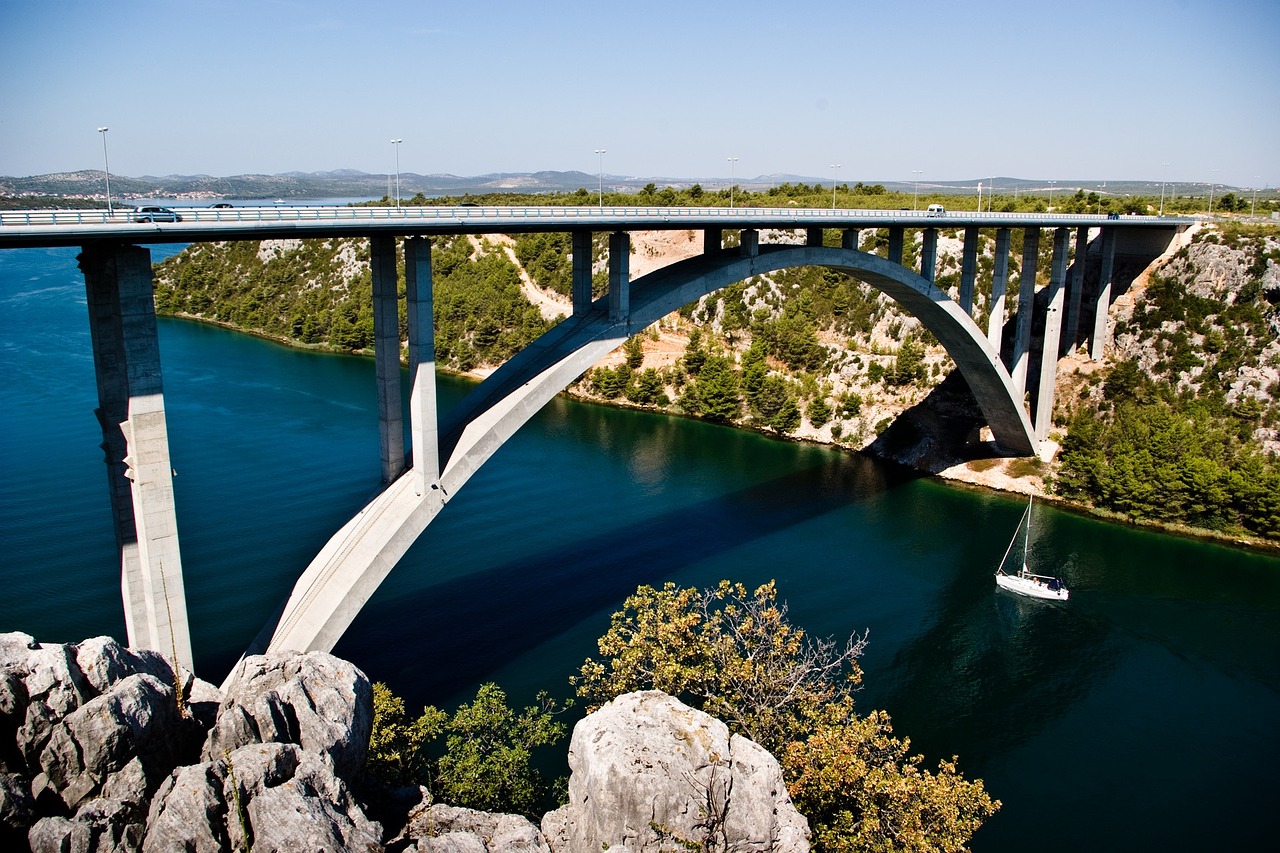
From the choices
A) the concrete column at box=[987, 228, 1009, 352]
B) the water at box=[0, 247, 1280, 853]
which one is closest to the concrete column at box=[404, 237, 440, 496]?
the water at box=[0, 247, 1280, 853]

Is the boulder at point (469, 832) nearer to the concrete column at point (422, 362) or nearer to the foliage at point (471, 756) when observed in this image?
the foliage at point (471, 756)

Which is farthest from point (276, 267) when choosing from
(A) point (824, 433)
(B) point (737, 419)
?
(A) point (824, 433)

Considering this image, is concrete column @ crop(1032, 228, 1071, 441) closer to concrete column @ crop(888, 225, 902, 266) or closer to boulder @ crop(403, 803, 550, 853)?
concrete column @ crop(888, 225, 902, 266)

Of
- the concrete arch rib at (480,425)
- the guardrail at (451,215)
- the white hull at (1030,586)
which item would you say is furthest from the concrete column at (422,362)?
the white hull at (1030,586)

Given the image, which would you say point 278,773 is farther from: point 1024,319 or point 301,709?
point 1024,319

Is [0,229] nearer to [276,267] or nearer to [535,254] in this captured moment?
[535,254]

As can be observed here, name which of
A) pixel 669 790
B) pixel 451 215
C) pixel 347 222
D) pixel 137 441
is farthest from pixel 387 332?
pixel 669 790

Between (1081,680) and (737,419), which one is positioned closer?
(1081,680)
